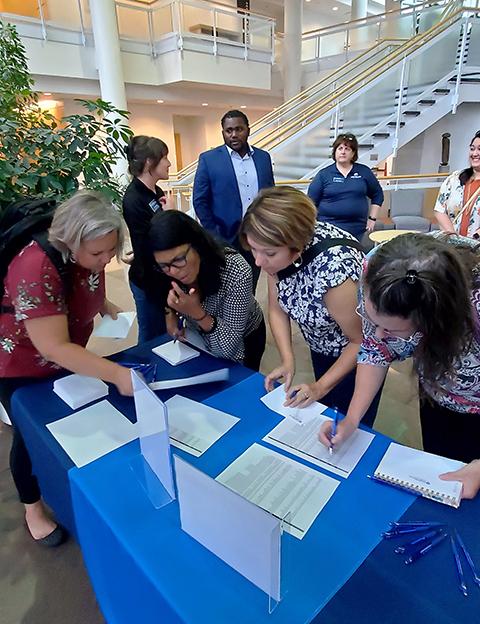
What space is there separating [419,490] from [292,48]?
9.15 m

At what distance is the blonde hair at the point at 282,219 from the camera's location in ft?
3.53

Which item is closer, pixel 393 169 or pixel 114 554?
pixel 114 554

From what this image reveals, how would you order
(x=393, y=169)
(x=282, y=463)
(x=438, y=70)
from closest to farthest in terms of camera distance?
1. (x=282, y=463)
2. (x=438, y=70)
3. (x=393, y=169)

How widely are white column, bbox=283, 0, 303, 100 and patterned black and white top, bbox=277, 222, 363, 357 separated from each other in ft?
27.4

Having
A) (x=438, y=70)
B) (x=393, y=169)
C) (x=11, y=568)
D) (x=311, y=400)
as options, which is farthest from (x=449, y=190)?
(x=393, y=169)

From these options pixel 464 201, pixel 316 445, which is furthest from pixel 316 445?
pixel 464 201

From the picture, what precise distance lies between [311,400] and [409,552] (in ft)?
1.52

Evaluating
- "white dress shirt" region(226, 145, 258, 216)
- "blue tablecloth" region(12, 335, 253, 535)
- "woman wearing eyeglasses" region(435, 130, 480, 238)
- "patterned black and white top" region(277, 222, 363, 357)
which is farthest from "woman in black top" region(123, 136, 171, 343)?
"woman wearing eyeglasses" region(435, 130, 480, 238)

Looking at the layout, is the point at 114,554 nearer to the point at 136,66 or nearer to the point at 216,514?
the point at 216,514

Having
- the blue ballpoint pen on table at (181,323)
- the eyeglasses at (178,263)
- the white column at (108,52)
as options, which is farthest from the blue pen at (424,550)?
the white column at (108,52)

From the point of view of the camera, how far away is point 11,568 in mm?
1386

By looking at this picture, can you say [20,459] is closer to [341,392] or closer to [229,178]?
[341,392]

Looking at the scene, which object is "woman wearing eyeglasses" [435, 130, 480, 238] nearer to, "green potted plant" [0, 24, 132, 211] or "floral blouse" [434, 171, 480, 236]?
"floral blouse" [434, 171, 480, 236]

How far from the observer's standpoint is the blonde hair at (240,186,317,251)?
1077 millimetres
